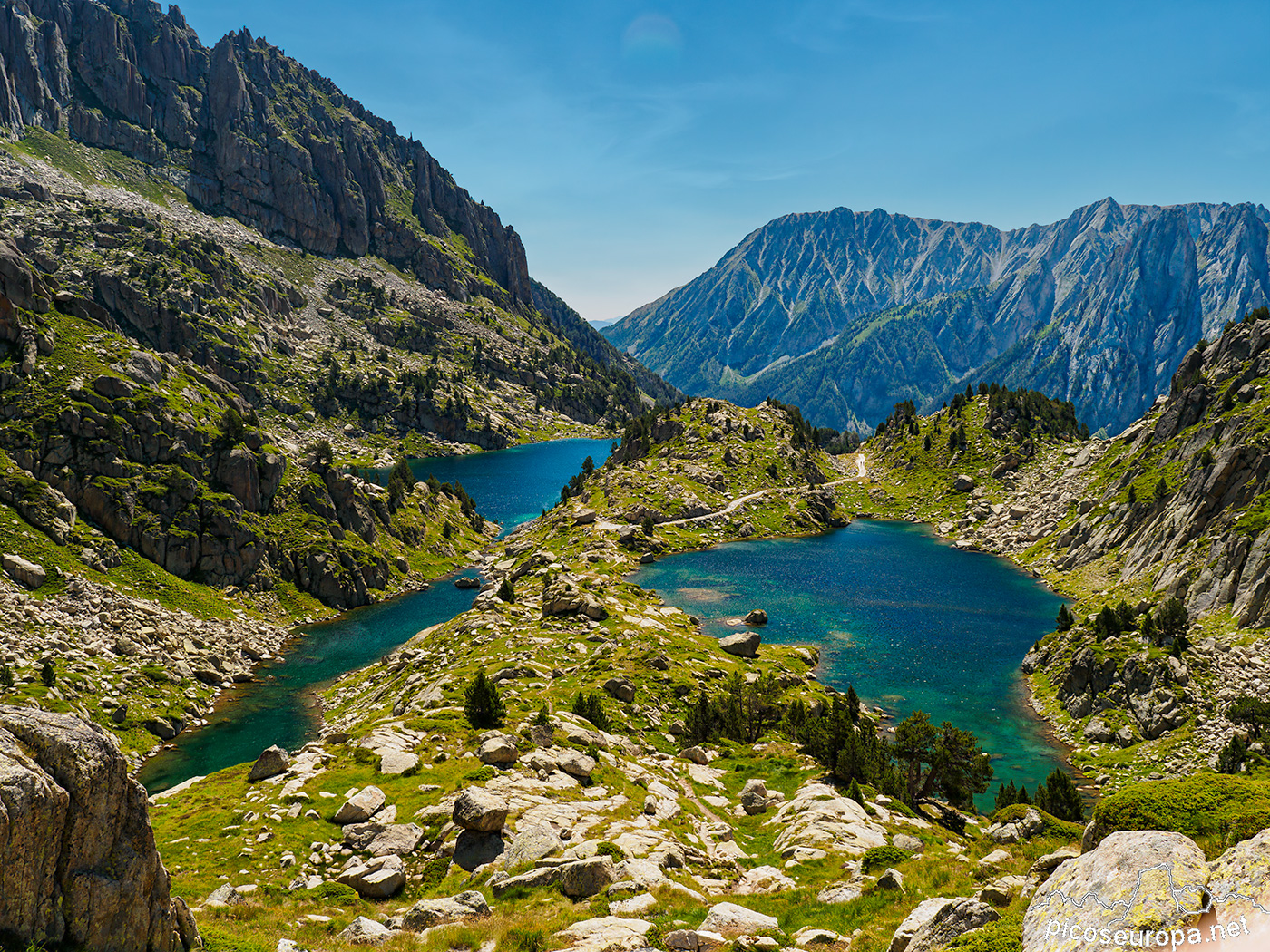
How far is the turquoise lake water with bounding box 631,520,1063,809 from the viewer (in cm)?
8056

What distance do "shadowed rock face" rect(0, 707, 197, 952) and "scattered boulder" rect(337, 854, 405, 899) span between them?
12273mm

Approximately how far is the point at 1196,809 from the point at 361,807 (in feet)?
116

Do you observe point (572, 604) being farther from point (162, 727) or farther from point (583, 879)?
point (583, 879)

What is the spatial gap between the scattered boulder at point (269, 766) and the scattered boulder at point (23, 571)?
160ft

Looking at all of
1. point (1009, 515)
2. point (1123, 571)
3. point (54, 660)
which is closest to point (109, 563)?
point (54, 660)

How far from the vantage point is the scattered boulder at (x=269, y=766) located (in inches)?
1699

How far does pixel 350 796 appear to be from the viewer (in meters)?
37.8

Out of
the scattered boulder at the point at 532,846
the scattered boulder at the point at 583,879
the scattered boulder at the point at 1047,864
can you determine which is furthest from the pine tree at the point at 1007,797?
the scattered boulder at the point at 583,879

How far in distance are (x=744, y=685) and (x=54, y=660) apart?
67.9 meters

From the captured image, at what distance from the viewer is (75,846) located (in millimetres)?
16266

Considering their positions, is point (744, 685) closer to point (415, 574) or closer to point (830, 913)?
point (830, 913)

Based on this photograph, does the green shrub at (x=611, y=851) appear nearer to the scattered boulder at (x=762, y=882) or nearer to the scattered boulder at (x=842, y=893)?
the scattered boulder at (x=762, y=882)

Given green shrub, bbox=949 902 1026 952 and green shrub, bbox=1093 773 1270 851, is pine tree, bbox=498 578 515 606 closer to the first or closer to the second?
green shrub, bbox=1093 773 1270 851

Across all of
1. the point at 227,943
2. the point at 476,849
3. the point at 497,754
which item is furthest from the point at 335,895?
the point at 497,754
